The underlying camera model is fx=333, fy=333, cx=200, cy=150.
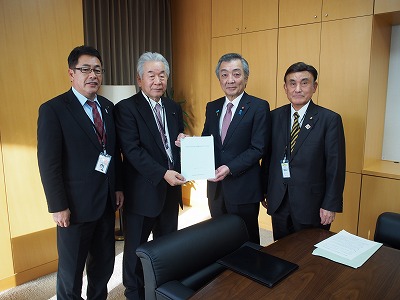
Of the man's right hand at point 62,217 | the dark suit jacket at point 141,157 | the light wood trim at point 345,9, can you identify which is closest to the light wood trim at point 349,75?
the light wood trim at point 345,9

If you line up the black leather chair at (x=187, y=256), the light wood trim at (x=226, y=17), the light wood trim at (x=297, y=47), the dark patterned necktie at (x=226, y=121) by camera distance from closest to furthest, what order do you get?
the black leather chair at (x=187, y=256) → the dark patterned necktie at (x=226, y=121) → the light wood trim at (x=297, y=47) → the light wood trim at (x=226, y=17)

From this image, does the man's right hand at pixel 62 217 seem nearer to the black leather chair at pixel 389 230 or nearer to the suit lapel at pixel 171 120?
the suit lapel at pixel 171 120

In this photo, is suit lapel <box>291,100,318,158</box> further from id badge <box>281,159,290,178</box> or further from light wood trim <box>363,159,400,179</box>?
light wood trim <box>363,159,400,179</box>

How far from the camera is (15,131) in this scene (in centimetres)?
252

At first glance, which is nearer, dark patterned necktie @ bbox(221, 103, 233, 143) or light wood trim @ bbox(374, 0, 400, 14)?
dark patterned necktie @ bbox(221, 103, 233, 143)

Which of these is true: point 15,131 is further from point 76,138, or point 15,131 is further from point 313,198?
point 313,198

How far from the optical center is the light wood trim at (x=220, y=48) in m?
3.80

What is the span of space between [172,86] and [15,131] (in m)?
2.36

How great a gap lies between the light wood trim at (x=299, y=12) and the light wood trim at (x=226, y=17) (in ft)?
1.73

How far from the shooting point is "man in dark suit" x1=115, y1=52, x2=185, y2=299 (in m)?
2.01

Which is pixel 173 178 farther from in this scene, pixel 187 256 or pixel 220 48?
pixel 220 48

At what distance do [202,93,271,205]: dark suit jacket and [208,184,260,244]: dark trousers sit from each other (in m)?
0.06

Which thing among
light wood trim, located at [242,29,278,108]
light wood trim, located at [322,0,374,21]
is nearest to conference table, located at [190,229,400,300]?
light wood trim, located at [322,0,374,21]

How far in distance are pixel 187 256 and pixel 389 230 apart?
1166 millimetres
